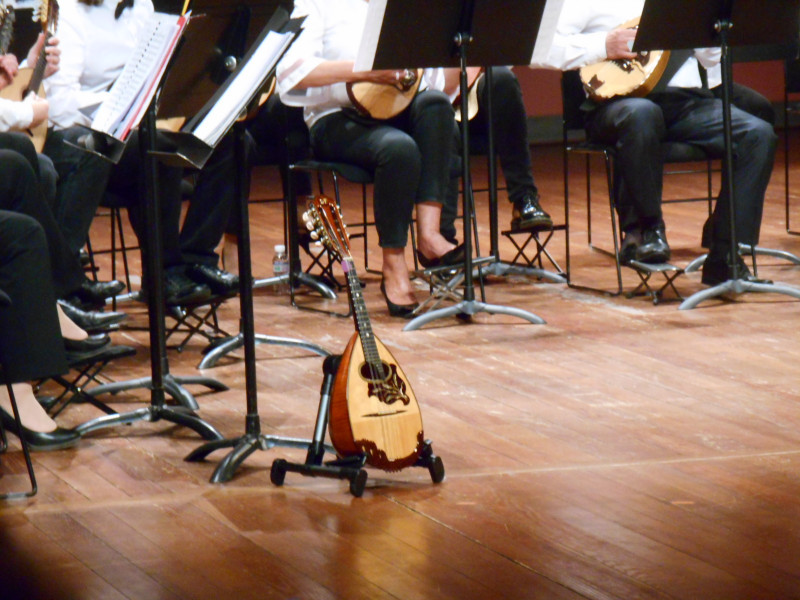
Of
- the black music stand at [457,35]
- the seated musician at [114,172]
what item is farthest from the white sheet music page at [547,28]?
the seated musician at [114,172]

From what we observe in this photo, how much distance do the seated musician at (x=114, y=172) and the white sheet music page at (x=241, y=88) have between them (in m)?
1.38

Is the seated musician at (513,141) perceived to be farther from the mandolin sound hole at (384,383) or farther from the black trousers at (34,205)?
the mandolin sound hole at (384,383)

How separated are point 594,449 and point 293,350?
1302 millimetres

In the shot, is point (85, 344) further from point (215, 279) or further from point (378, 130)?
point (378, 130)

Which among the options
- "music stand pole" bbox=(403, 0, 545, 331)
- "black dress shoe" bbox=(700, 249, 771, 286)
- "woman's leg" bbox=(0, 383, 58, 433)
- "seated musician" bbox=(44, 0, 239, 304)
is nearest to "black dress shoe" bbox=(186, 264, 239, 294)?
"seated musician" bbox=(44, 0, 239, 304)

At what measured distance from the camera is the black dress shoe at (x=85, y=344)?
122 inches

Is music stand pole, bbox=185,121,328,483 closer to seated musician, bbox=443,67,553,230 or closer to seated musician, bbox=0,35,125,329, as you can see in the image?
seated musician, bbox=0,35,125,329

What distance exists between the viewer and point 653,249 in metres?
4.38

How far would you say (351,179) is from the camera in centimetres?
418

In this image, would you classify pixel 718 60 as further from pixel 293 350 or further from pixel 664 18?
pixel 293 350

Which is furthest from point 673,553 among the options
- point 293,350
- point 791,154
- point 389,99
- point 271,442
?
point 791,154

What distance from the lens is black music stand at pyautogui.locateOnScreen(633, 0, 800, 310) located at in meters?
3.85

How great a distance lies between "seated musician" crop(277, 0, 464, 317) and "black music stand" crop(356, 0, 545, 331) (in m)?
0.30

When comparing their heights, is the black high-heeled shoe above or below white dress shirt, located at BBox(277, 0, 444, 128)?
below
